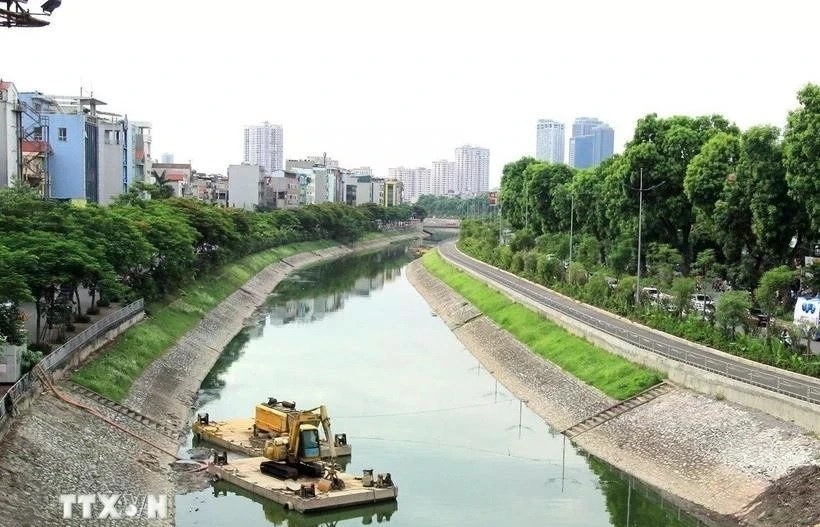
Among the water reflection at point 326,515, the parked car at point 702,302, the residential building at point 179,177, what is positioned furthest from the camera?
the residential building at point 179,177

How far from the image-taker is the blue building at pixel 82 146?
7956 cm

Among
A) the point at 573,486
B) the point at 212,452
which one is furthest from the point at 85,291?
the point at 573,486

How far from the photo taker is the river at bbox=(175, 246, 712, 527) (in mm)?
28203

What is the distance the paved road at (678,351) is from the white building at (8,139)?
38246 mm

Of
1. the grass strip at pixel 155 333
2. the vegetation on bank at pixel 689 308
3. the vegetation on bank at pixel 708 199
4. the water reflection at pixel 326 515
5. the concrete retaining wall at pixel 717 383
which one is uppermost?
the vegetation on bank at pixel 708 199

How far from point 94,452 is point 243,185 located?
122676 millimetres

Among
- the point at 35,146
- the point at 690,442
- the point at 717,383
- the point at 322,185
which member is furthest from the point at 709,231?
the point at 322,185

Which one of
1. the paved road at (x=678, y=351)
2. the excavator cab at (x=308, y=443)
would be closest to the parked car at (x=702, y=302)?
the paved road at (x=678, y=351)

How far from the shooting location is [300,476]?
97.7ft

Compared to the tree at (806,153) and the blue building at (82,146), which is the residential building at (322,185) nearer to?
the blue building at (82,146)

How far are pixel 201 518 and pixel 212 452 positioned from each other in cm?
619

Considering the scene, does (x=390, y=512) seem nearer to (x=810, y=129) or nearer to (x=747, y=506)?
(x=747, y=506)

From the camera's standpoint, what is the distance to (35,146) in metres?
77.3

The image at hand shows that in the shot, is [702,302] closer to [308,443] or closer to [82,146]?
[308,443]
